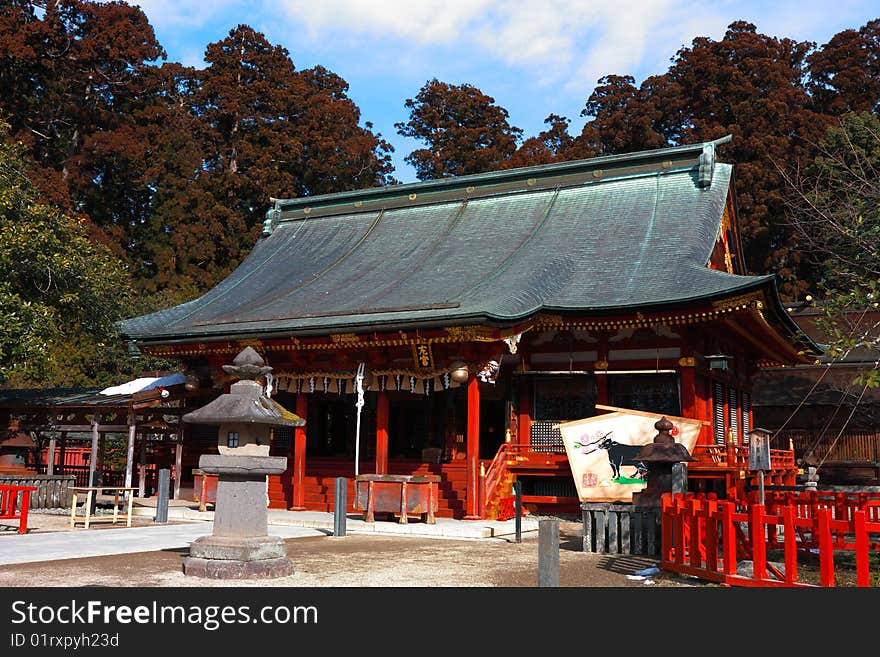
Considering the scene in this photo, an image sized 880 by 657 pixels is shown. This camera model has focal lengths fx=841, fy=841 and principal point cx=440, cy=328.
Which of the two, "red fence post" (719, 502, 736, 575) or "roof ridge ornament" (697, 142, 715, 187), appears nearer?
"red fence post" (719, 502, 736, 575)

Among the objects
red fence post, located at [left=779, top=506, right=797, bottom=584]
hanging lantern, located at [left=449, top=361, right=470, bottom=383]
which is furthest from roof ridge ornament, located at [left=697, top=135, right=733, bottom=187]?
red fence post, located at [left=779, top=506, right=797, bottom=584]

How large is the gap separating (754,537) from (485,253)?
1464 centimetres

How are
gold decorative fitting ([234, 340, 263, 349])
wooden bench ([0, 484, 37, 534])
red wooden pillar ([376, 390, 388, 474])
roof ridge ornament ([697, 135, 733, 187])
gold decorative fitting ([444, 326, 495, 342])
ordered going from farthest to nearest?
1. roof ridge ornament ([697, 135, 733, 187])
2. gold decorative fitting ([234, 340, 263, 349])
3. red wooden pillar ([376, 390, 388, 474])
4. gold decorative fitting ([444, 326, 495, 342])
5. wooden bench ([0, 484, 37, 534])

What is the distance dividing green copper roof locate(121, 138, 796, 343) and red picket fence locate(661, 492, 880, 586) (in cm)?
688

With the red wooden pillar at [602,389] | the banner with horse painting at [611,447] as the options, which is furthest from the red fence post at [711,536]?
the red wooden pillar at [602,389]

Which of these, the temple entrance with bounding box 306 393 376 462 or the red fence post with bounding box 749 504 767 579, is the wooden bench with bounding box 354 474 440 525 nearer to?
the temple entrance with bounding box 306 393 376 462

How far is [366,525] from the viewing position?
15844 mm

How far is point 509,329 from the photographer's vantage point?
17.5 m

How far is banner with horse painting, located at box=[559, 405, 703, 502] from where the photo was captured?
16.0 m

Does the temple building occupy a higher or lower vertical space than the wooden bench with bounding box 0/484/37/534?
higher

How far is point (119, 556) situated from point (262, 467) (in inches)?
122

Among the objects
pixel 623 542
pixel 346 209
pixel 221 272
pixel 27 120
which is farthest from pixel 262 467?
pixel 27 120

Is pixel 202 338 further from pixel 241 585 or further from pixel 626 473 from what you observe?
pixel 241 585

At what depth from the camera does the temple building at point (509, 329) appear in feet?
58.1
